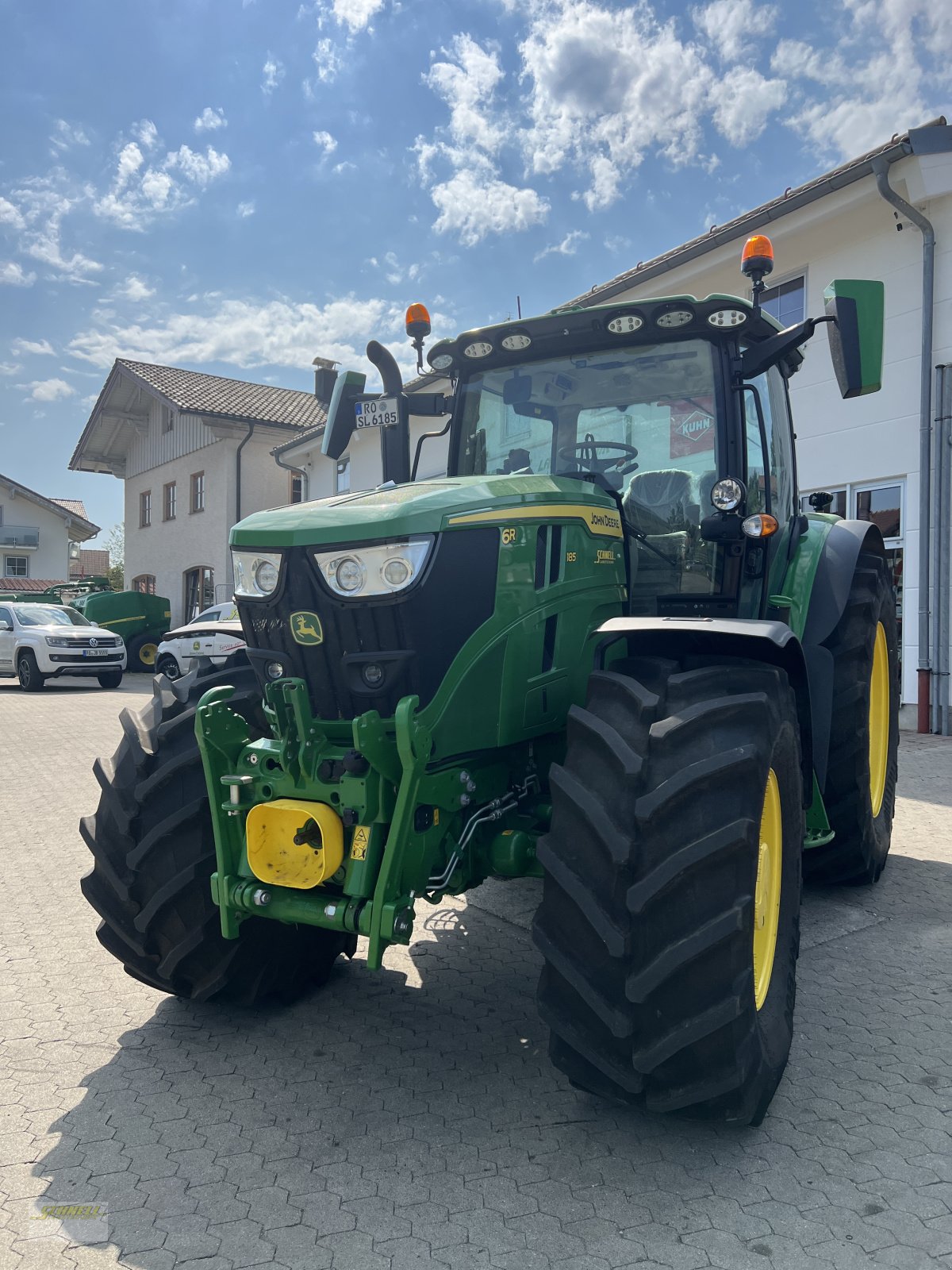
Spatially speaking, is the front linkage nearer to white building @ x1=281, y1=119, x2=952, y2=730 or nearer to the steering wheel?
the steering wheel

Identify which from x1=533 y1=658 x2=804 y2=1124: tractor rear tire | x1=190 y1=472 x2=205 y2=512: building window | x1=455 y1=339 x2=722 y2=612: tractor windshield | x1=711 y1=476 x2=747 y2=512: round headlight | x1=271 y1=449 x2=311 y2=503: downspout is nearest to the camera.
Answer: x1=533 y1=658 x2=804 y2=1124: tractor rear tire

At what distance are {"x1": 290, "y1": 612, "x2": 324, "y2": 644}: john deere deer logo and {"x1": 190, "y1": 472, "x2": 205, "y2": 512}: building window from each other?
2411 centimetres

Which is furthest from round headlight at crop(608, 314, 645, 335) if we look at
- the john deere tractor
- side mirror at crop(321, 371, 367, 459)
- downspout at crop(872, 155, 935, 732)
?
downspout at crop(872, 155, 935, 732)

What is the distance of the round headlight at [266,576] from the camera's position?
2.88 metres

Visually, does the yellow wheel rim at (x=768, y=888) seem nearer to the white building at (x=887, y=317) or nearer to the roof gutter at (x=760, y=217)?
the roof gutter at (x=760, y=217)

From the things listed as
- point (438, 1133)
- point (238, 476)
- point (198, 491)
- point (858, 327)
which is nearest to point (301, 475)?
point (238, 476)

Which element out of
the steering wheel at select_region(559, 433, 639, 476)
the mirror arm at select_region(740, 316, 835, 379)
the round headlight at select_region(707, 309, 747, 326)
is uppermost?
the round headlight at select_region(707, 309, 747, 326)

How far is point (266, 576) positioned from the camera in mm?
2898

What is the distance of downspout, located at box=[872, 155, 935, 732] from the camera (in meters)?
9.47

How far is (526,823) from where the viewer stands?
3135mm

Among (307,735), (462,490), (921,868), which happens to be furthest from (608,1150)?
(921,868)

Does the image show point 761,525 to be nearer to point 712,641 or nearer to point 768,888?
point 712,641

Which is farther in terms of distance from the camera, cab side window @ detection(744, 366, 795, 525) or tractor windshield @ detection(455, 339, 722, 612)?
cab side window @ detection(744, 366, 795, 525)

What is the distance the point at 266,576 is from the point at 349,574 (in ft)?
1.03
